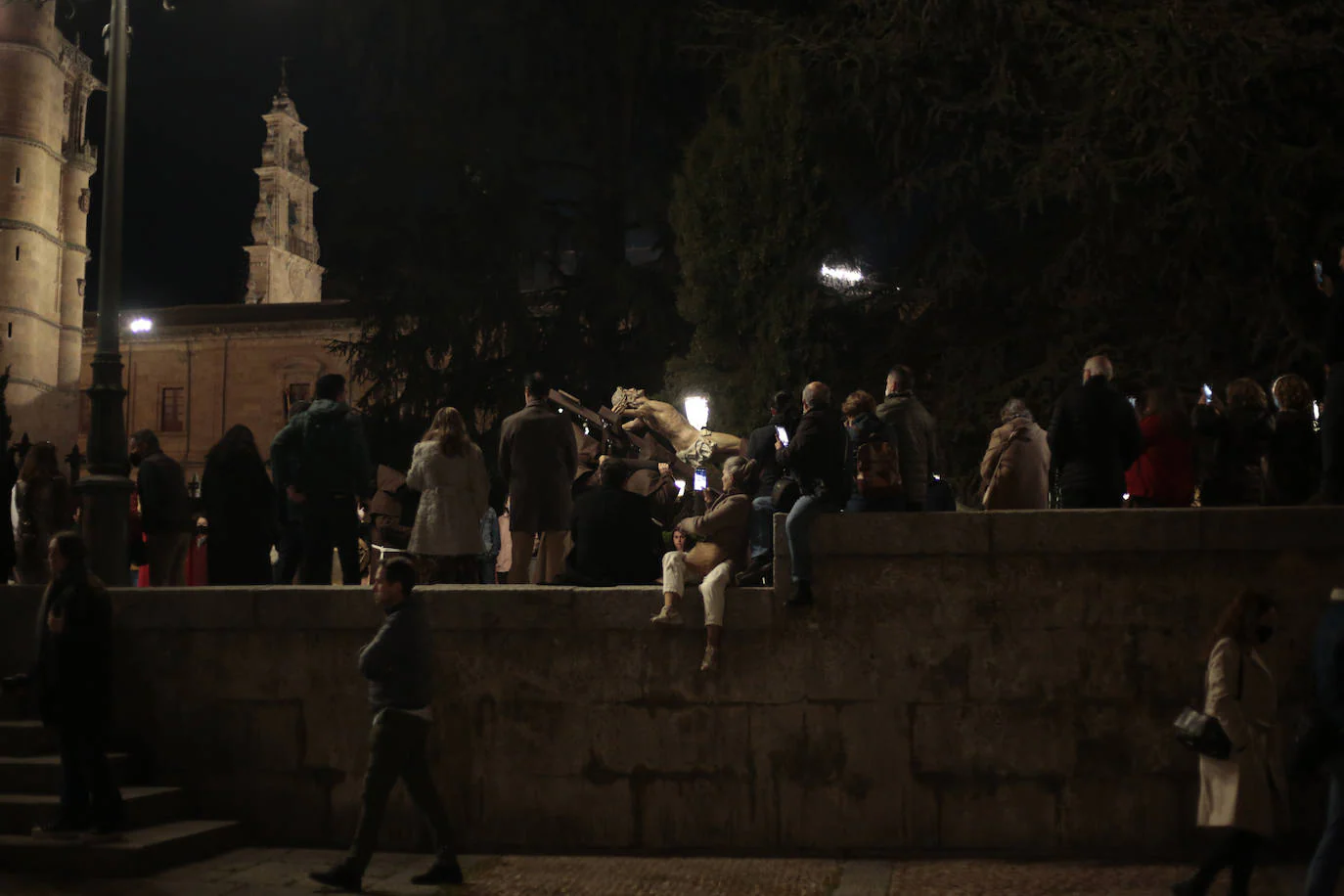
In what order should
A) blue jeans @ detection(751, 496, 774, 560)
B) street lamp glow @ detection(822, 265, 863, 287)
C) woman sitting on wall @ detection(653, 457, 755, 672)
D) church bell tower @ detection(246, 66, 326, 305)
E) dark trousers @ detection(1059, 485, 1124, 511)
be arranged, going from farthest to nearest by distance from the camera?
church bell tower @ detection(246, 66, 326, 305)
street lamp glow @ detection(822, 265, 863, 287)
blue jeans @ detection(751, 496, 774, 560)
dark trousers @ detection(1059, 485, 1124, 511)
woman sitting on wall @ detection(653, 457, 755, 672)

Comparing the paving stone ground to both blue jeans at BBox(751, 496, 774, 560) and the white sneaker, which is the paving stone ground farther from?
blue jeans at BBox(751, 496, 774, 560)

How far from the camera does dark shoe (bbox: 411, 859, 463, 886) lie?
8.82m

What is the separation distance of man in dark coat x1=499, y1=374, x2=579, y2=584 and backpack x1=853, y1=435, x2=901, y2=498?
2240 millimetres

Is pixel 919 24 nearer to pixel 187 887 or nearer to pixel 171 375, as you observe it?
pixel 187 887

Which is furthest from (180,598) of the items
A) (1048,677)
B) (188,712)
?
(1048,677)

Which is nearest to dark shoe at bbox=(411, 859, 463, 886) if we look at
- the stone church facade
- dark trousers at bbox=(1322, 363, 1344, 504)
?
dark trousers at bbox=(1322, 363, 1344, 504)

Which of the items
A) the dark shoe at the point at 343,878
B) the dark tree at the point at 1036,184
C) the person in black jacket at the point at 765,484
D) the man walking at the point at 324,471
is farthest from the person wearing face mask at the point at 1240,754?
the dark tree at the point at 1036,184

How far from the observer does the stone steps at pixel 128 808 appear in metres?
9.38

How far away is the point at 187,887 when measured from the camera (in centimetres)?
866

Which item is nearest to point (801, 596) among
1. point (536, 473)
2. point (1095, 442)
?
point (1095, 442)

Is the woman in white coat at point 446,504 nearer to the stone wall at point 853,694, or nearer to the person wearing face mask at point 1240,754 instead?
the stone wall at point 853,694

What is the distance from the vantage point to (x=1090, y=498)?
9789 mm

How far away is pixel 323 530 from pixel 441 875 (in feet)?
9.77

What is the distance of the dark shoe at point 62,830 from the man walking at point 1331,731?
6.49 m
